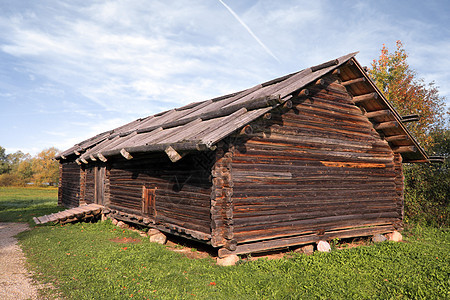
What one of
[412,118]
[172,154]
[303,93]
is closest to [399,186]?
[412,118]

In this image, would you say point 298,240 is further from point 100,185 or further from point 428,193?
point 100,185

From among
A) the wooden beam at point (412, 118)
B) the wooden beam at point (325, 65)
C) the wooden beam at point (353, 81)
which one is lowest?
the wooden beam at point (412, 118)

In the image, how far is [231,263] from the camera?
27.6ft

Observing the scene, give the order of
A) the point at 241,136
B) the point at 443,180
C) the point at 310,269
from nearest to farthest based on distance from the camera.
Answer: the point at 310,269 < the point at 241,136 < the point at 443,180

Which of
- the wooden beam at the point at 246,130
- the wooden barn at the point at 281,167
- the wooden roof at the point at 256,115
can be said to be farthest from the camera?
the wooden barn at the point at 281,167

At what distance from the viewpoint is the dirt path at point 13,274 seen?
660cm

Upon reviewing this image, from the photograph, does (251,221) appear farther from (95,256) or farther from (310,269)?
(95,256)

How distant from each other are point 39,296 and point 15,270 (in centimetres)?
246

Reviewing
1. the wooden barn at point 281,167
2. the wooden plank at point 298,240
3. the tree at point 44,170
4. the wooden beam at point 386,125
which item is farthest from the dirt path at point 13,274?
the tree at point 44,170

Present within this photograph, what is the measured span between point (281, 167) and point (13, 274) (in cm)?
787

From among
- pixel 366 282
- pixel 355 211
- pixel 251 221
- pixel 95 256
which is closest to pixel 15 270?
pixel 95 256

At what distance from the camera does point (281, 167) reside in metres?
9.92

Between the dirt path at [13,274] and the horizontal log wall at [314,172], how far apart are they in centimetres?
511

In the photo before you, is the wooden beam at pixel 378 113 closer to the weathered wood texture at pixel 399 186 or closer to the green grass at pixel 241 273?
the weathered wood texture at pixel 399 186
